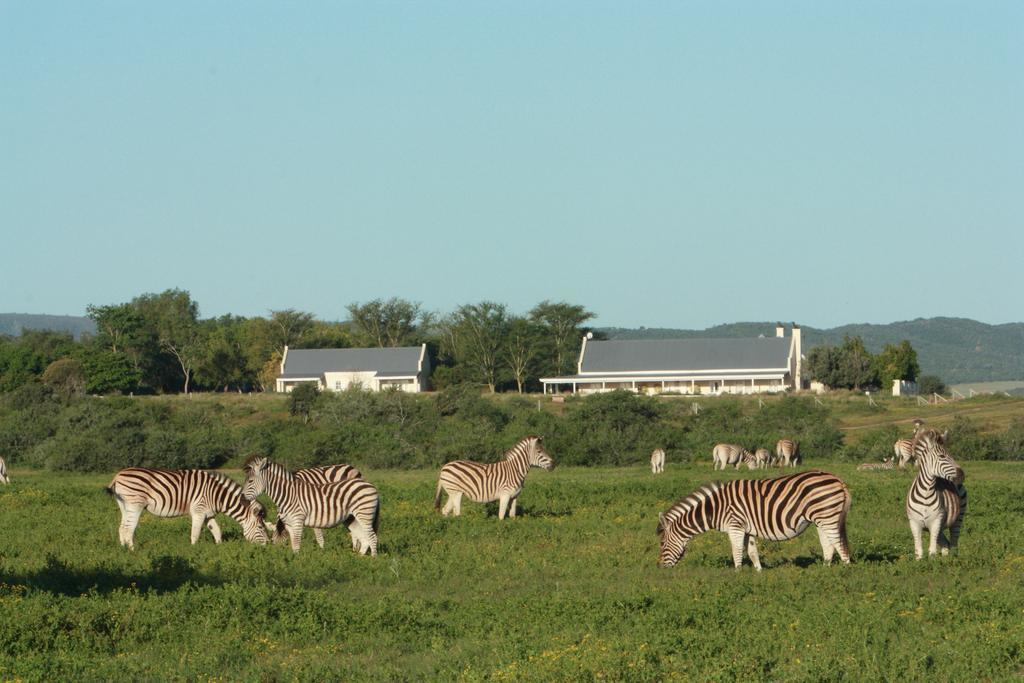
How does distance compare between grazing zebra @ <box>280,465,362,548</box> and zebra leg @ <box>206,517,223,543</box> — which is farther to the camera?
grazing zebra @ <box>280,465,362,548</box>

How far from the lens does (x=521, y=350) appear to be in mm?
101188

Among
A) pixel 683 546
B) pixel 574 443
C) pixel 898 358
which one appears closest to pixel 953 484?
pixel 683 546

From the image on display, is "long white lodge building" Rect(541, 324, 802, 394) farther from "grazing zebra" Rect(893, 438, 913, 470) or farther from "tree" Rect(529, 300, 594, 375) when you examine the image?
"grazing zebra" Rect(893, 438, 913, 470)

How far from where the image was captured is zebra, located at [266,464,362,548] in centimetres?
2128

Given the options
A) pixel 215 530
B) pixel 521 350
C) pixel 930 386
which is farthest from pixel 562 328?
pixel 215 530

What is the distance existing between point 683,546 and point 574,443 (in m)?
29.8

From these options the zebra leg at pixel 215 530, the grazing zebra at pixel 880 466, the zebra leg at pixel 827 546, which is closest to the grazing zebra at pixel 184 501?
the zebra leg at pixel 215 530

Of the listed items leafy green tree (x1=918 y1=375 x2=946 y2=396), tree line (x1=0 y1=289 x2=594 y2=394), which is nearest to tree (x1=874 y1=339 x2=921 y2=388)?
leafy green tree (x1=918 y1=375 x2=946 y2=396)

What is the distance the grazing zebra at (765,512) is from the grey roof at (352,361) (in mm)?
78866

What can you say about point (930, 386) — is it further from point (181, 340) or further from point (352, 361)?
point (181, 340)

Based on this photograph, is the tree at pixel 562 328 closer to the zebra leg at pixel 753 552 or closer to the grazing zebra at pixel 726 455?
the grazing zebra at pixel 726 455

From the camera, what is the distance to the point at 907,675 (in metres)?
11.5

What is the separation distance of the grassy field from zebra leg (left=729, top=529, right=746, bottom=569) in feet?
0.73

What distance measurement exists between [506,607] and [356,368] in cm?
8349
